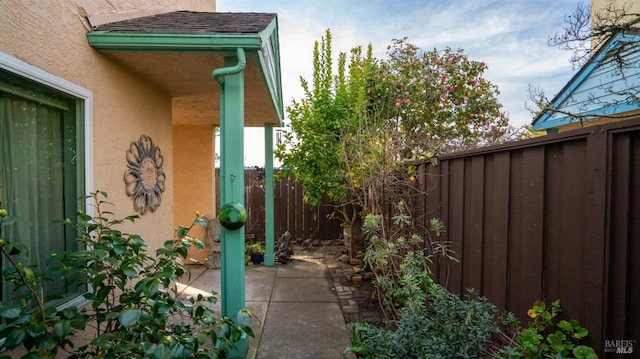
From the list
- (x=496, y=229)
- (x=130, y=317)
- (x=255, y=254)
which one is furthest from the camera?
(x=255, y=254)

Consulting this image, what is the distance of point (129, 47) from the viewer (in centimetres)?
234

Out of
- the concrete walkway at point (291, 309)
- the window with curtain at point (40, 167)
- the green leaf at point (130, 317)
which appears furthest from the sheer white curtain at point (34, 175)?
the concrete walkway at point (291, 309)

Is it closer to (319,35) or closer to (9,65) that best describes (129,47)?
(9,65)

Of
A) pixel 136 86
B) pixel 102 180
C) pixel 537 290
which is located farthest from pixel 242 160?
pixel 537 290

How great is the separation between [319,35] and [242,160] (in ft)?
13.3

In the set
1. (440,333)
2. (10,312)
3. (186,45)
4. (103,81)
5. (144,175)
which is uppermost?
(186,45)

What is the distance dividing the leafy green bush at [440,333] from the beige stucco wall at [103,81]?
2.50 m

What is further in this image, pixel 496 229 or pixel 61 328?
pixel 496 229

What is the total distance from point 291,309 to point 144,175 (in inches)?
87.4

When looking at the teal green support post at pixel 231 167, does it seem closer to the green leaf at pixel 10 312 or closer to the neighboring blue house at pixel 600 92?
the green leaf at pixel 10 312

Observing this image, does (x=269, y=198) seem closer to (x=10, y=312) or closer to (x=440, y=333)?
(x=440, y=333)

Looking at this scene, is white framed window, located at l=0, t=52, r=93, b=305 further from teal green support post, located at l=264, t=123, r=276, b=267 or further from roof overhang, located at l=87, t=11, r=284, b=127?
teal green support post, located at l=264, t=123, r=276, b=267

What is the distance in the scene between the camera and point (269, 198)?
17.7 ft

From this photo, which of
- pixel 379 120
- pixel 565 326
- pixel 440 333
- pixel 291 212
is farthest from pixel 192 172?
pixel 565 326
